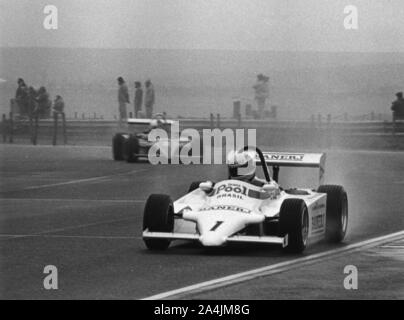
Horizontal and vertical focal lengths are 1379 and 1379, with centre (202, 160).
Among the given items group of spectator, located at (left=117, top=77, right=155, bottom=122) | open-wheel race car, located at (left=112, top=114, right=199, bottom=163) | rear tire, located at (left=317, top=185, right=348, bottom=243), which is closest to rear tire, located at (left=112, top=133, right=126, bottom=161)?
open-wheel race car, located at (left=112, top=114, right=199, bottom=163)

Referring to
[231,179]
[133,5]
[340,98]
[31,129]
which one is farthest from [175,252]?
[31,129]

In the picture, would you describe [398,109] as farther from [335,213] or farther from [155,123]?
[335,213]

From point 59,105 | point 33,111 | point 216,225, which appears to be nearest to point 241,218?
point 216,225

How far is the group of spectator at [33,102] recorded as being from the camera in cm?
3578

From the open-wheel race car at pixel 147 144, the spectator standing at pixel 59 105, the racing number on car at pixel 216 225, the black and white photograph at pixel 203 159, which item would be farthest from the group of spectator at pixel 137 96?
the racing number on car at pixel 216 225

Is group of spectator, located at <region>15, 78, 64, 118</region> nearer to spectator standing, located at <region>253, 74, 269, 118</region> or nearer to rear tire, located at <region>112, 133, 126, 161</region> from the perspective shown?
rear tire, located at <region>112, 133, 126, 161</region>

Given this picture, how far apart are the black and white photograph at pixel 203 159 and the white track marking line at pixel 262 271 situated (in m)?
0.03

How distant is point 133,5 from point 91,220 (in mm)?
7424

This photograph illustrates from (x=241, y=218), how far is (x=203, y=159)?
52.9ft

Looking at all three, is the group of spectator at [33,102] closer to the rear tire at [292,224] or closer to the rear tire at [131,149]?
the rear tire at [131,149]

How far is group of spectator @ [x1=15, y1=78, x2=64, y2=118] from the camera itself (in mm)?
35781

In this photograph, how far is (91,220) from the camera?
15.9m

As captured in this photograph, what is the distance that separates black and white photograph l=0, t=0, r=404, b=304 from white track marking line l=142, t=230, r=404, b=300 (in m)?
0.03

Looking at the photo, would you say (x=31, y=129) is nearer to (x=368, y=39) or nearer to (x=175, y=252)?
(x=368, y=39)
